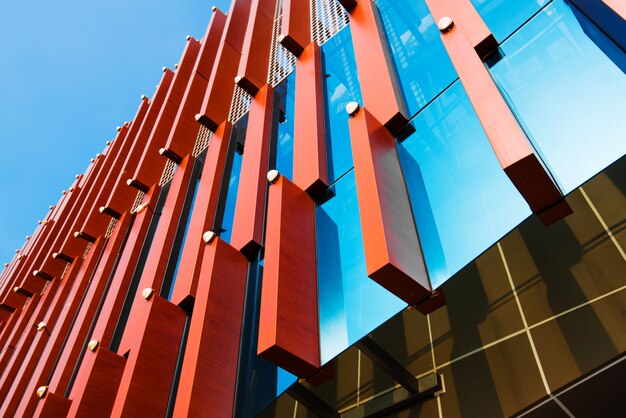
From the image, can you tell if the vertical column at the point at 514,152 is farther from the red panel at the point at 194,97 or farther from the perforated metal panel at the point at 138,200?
the perforated metal panel at the point at 138,200

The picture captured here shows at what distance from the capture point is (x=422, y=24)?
4996 millimetres

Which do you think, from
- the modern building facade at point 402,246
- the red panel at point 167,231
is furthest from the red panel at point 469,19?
the red panel at point 167,231

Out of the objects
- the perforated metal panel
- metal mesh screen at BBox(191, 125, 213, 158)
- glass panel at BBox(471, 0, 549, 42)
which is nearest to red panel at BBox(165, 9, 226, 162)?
metal mesh screen at BBox(191, 125, 213, 158)

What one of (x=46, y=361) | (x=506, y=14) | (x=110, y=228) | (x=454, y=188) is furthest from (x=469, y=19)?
(x=110, y=228)

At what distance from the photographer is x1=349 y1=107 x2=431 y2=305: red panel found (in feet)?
9.39

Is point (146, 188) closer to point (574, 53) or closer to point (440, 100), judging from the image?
point (440, 100)

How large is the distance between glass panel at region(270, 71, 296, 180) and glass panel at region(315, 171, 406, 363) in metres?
1.38

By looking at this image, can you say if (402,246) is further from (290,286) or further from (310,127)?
(310,127)

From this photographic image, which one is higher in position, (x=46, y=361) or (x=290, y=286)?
(x=46, y=361)

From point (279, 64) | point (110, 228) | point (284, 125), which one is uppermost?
point (279, 64)

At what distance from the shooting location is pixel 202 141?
8.70 meters

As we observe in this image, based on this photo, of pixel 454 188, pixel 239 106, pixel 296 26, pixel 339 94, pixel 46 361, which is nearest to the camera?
pixel 454 188

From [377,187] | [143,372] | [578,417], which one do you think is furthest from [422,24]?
[143,372]

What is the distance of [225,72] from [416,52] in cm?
517
